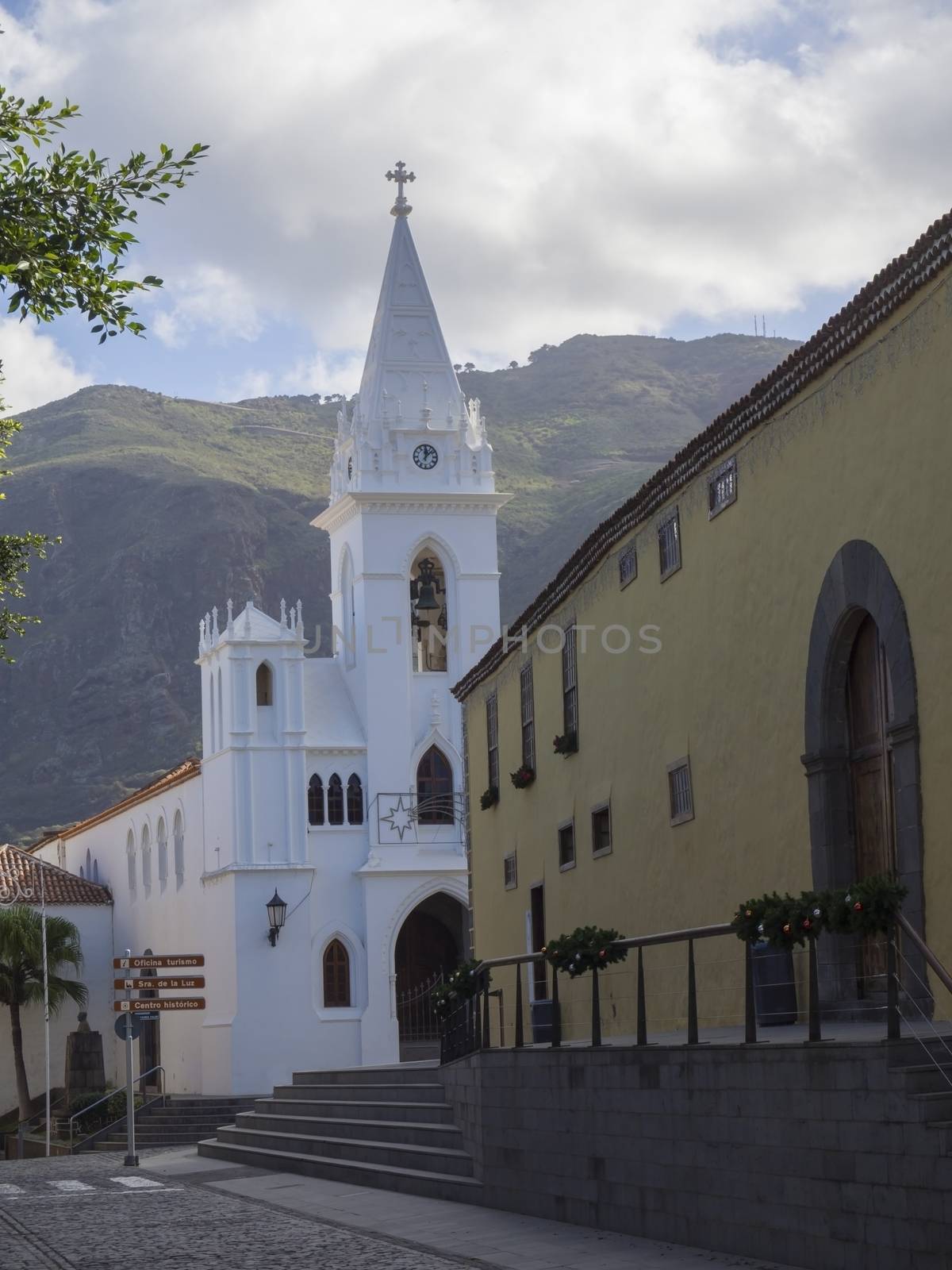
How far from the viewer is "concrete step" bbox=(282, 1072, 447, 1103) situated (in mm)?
21172

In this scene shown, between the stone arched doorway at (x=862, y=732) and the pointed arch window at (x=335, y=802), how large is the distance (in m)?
28.4

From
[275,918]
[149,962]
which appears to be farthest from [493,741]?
[275,918]

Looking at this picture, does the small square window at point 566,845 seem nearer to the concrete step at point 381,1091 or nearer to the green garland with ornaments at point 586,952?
the concrete step at point 381,1091

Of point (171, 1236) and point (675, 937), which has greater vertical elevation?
point (675, 937)

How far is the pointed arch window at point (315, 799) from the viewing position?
43.1m

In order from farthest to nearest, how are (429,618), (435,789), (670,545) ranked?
(429,618), (435,789), (670,545)

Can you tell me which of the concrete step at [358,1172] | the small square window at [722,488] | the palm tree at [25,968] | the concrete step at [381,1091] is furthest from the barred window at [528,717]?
the palm tree at [25,968]

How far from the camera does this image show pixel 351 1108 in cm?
2323

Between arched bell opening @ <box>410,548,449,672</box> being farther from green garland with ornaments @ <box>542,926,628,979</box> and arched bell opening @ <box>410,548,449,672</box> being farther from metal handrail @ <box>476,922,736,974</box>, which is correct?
green garland with ornaments @ <box>542,926,628,979</box>

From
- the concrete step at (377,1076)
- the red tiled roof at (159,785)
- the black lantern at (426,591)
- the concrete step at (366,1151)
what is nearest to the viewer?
the concrete step at (366,1151)

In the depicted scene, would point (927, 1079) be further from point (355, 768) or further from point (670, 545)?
point (355, 768)

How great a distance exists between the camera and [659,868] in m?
19.9

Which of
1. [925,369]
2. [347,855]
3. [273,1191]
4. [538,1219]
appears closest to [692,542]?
[925,369]

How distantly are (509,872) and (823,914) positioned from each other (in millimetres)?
15677
